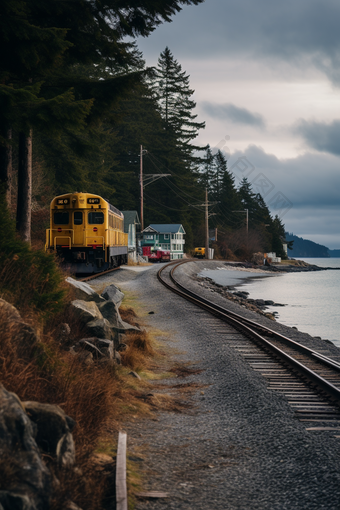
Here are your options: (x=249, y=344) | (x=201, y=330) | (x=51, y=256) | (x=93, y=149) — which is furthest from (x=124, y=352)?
(x=93, y=149)

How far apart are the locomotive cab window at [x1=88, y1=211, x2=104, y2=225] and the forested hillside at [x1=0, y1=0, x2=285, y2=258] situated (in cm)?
301

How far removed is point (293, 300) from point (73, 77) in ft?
80.9

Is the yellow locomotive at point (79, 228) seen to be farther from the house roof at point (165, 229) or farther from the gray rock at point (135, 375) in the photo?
the house roof at point (165, 229)

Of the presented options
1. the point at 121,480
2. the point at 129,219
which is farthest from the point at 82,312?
the point at 129,219

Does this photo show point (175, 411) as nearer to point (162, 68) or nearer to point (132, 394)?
point (132, 394)

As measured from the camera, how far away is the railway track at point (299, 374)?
20.4 ft

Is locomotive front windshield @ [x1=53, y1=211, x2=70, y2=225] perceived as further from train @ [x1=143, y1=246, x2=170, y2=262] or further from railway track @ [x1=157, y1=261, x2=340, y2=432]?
train @ [x1=143, y1=246, x2=170, y2=262]

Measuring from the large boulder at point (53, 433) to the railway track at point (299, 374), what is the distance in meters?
3.11

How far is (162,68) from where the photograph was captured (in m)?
84.1

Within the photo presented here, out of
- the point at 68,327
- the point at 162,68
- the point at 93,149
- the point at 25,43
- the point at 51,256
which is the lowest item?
the point at 68,327

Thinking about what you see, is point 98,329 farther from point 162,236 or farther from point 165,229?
point 165,229

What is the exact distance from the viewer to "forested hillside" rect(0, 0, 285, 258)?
9.98 meters

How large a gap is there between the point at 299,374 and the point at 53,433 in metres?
5.56

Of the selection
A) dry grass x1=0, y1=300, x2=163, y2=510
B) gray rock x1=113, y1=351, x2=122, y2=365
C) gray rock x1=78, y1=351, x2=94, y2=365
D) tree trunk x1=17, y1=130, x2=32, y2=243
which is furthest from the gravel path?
tree trunk x1=17, y1=130, x2=32, y2=243
